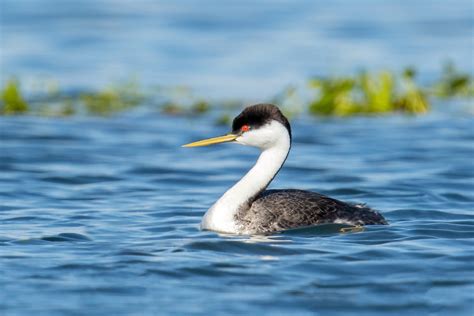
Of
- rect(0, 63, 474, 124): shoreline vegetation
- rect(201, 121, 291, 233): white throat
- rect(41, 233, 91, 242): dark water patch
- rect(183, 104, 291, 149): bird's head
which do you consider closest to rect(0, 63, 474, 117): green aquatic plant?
rect(0, 63, 474, 124): shoreline vegetation

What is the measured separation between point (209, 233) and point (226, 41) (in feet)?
60.7

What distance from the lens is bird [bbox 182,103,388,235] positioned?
1104 cm

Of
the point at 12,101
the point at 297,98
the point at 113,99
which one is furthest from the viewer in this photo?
the point at 113,99

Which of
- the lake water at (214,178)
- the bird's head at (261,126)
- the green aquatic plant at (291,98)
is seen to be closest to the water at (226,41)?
the lake water at (214,178)

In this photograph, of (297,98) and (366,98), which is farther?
(297,98)

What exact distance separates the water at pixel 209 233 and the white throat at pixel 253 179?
0.22 metres

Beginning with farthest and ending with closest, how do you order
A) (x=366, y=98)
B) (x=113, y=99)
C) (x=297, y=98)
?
(x=113, y=99)
(x=297, y=98)
(x=366, y=98)

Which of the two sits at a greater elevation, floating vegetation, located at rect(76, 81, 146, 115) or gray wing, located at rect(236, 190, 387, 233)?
floating vegetation, located at rect(76, 81, 146, 115)

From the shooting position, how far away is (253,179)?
37.1 ft

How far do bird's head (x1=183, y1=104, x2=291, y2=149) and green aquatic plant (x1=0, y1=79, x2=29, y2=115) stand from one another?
30.1 feet

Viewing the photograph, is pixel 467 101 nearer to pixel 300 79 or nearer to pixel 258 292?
pixel 300 79

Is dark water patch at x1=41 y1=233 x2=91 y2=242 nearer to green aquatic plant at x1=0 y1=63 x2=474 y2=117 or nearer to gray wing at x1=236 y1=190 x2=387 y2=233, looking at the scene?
gray wing at x1=236 y1=190 x2=387 y2=233

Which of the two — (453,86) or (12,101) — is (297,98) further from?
(12,101)

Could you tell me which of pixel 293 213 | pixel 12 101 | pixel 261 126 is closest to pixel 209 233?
pixel 293 213
